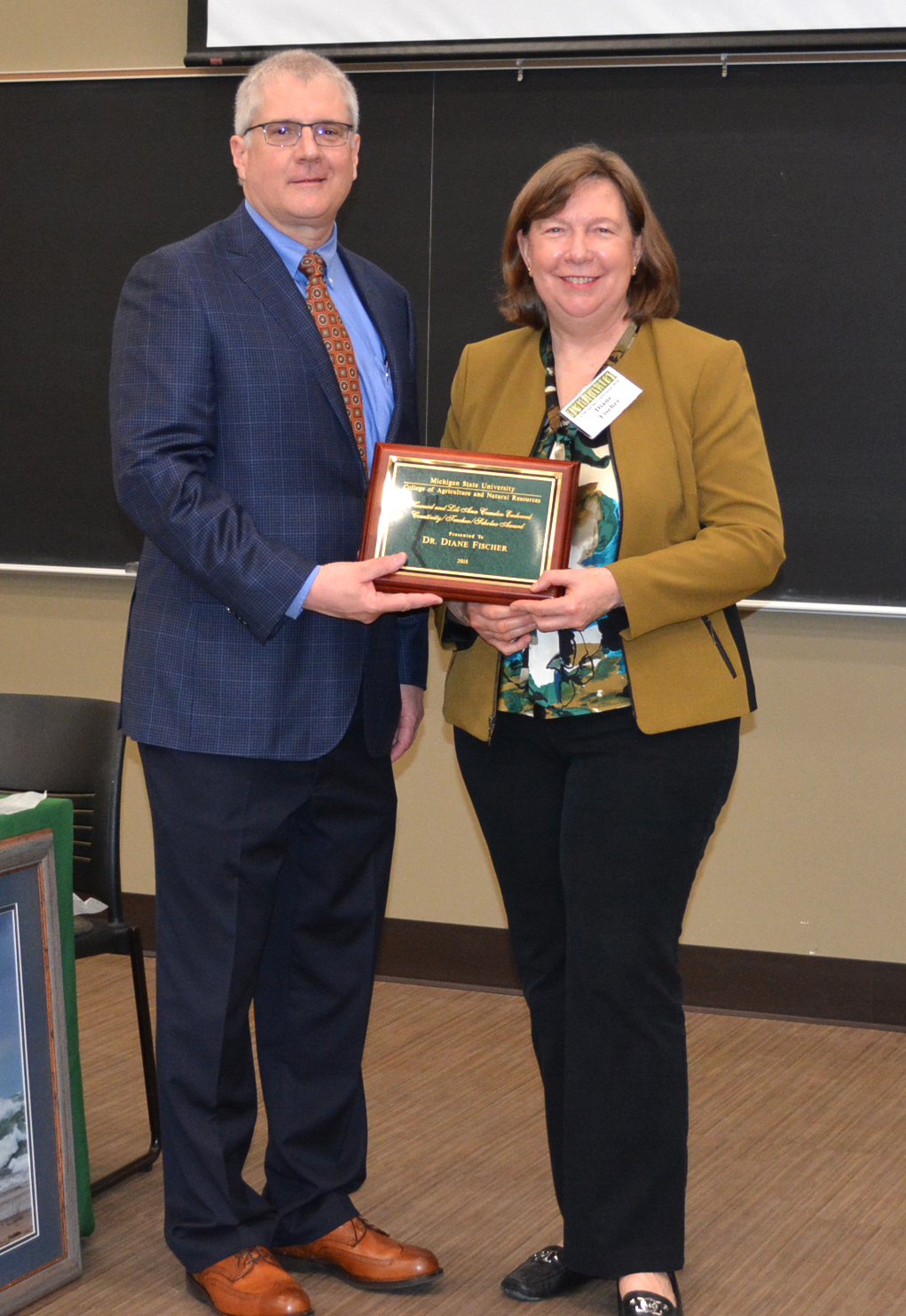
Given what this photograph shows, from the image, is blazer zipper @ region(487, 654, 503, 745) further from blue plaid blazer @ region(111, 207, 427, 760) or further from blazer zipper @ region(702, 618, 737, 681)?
blazer zipper @ region(702, 618, 737, 681)

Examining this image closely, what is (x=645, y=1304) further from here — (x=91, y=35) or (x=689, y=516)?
(x=91, y=35)

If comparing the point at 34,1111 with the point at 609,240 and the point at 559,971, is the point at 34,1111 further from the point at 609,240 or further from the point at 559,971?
the point at 609,240

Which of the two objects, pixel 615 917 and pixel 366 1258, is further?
pixel 366 1258

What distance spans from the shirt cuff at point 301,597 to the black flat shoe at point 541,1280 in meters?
1.25

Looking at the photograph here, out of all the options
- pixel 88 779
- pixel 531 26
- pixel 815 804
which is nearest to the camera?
pixel 88 779

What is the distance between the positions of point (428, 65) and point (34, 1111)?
291cm

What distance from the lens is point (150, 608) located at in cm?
239

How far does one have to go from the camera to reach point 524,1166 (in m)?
3.04

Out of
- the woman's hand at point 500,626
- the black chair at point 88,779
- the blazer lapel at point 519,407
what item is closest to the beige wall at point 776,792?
the black chair at point 88,779

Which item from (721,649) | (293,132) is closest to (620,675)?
(721,649)

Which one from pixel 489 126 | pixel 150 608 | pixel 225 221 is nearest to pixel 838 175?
pixel 489 126

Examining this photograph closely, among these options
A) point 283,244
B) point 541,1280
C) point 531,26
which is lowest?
point 541,1280

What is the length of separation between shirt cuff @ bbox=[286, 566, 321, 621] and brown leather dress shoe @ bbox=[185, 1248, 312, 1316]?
3.63ft

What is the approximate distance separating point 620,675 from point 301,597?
526mm
